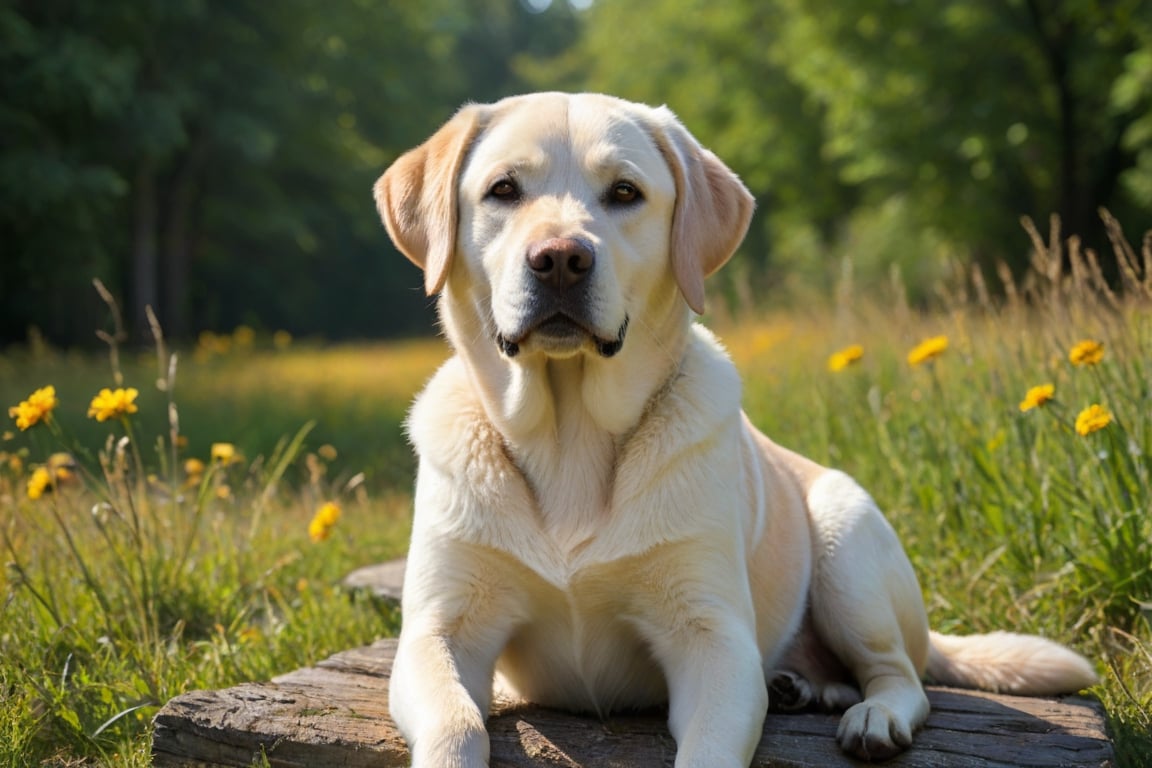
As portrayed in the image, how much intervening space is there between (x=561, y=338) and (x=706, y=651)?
2.76ft

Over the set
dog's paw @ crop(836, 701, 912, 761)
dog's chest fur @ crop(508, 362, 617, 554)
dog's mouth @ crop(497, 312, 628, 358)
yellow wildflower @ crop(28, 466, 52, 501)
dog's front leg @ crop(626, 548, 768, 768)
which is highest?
dog's mouth @ crop(497, 312, 628, 358)

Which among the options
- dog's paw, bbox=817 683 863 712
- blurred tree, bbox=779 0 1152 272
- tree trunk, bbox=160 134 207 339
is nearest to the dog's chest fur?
dog's paw, bbox=817 683 863 712

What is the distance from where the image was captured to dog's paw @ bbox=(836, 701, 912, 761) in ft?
9.00

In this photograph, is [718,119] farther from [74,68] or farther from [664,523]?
[664,523]

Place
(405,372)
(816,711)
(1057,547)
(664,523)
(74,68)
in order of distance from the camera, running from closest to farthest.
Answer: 1. (664,523)
2. (816,711)
3. (1057,547)
4. (74,68)
5. (405,372)

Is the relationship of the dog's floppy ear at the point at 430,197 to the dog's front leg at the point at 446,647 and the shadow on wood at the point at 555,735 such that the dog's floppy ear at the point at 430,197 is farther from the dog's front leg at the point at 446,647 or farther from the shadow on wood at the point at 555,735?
the shadow on wood at the point at 555,735

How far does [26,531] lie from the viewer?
417 centimetres

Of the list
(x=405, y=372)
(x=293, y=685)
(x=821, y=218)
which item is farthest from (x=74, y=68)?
(x=821, y=218)

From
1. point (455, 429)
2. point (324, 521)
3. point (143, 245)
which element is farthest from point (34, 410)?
point (143, 245)

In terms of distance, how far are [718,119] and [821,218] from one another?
3.31 m

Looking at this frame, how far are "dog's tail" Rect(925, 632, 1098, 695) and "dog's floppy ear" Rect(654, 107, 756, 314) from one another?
1486 mm

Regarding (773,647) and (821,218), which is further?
(821,218)

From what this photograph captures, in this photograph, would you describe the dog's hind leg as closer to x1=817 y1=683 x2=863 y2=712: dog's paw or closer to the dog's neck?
x1=817 y1=683 x2=863 y2=712: dog's paw

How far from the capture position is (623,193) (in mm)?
2938
